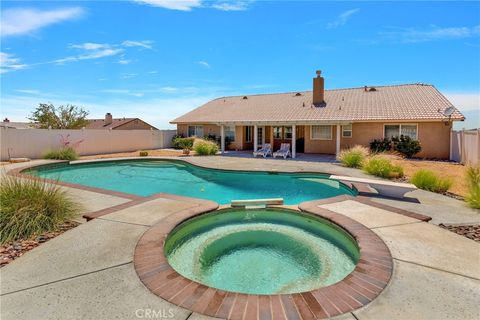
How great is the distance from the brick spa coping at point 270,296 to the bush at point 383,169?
7.94 meters

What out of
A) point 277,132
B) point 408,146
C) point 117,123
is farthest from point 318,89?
point 117,123

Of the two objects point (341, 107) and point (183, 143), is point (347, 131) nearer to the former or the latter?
point (341, 107)

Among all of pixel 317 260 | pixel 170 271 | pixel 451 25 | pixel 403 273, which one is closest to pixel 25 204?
pixel 170 271

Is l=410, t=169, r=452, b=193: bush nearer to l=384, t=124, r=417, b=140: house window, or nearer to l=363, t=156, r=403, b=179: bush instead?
l=363, t=156, r=403, b=179: bush

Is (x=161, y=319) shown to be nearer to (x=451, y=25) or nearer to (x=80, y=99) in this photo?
(x=451, y=25)

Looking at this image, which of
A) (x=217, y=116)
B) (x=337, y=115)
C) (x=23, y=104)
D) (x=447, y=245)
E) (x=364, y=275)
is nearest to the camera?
(x=364, y=275)

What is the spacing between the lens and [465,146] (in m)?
14.3

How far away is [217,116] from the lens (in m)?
25.5

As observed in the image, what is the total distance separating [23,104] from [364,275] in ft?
143

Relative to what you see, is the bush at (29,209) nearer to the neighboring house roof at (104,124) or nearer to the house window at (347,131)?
the house window at (347,131)

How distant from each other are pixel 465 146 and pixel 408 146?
299 cm

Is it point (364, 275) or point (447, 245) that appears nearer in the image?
point (364, 275)

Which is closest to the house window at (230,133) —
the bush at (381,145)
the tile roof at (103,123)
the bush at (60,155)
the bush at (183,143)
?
the bush at (183,143)

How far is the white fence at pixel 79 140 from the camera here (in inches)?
706
